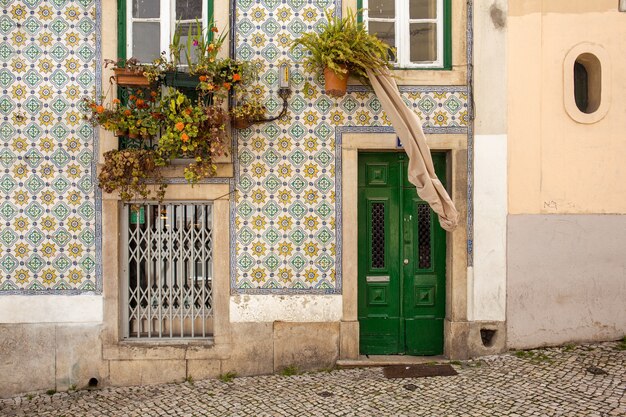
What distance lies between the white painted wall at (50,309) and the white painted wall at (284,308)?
1.49 m

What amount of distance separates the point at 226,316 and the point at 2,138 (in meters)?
3.06

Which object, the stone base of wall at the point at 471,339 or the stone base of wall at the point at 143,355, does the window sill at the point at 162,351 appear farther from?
the stone base of wall at the point at 471,339

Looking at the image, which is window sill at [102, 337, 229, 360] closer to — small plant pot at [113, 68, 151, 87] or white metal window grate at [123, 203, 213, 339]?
white metal window grate at [123, 203, 213, 339]

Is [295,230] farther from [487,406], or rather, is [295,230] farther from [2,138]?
[2,138]

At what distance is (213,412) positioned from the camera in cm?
485

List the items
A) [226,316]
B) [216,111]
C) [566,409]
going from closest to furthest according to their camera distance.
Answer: [566,409] < [216,111] < [226,316]

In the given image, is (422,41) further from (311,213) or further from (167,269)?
(167,269)

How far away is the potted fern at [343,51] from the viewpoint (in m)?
5.36

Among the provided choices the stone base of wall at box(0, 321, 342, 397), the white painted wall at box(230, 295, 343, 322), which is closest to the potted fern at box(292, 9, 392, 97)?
the white painted wall at box(230, 295, 343, 322)

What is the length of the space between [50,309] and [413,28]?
16.6 feet

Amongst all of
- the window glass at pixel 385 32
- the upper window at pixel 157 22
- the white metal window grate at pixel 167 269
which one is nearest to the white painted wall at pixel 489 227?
the window glass at pixel 385 32

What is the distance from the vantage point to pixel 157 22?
19.1ft

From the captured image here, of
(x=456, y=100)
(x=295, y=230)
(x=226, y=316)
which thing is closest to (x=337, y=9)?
(x=456, y=100)

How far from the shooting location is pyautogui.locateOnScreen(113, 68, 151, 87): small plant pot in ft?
17.7
